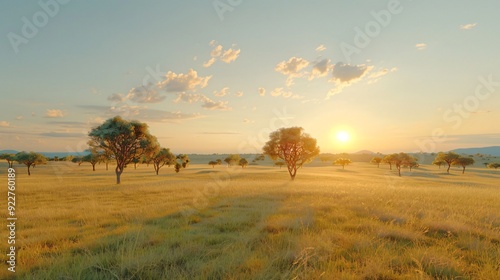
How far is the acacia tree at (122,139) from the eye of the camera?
1260 inches

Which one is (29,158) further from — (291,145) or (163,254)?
(163,254)

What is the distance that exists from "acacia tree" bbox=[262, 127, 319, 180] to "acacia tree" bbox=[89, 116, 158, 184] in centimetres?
1951

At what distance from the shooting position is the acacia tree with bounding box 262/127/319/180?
140ft

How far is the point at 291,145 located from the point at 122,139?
86.1ft

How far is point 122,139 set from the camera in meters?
33.2

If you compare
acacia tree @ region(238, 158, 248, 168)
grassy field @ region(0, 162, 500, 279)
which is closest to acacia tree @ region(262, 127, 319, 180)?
grassy field @ region(0, 162, 500, 279)

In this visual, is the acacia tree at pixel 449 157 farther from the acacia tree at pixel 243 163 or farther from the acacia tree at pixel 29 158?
the acacia tree at pixel 29 158

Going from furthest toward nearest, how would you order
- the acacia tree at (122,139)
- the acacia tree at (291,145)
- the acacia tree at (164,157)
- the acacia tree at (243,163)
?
1. the acacia tree at (243,163)
2. the acacia tree at (164,157)
3. the acacia tree at (291,145)
4. the acacia tree at (122,139)

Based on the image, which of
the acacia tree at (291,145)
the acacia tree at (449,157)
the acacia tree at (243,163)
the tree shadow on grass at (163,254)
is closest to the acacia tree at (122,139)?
the acacia tree at (291,145)

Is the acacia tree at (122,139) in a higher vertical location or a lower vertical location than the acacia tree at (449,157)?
higher

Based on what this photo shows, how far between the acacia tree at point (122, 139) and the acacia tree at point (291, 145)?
19.5m

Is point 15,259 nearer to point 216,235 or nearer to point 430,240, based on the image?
point 216,235

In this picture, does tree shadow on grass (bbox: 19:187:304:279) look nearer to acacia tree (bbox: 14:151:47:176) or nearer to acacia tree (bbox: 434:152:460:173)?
acacia tree (bbox: 14:151:47:176)

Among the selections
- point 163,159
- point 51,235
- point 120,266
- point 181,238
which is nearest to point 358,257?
point 181,238
